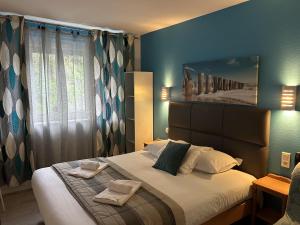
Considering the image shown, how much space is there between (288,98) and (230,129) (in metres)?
0.73

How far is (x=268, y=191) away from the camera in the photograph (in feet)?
7.03

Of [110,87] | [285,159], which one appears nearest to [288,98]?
[285,159]

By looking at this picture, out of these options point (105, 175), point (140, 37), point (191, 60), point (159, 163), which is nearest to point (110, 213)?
point (105, 175)

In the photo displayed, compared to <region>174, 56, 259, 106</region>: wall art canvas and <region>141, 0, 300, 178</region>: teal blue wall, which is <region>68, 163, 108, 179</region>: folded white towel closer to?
<region>174, 56, 259, 106</region>: wall art canvas

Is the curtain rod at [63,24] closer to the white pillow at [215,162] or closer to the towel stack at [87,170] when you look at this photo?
the towel stack at [87,170]

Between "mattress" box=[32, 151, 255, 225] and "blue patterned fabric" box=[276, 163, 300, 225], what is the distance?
45 cm

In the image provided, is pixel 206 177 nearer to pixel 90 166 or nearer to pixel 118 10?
pixel 90 166

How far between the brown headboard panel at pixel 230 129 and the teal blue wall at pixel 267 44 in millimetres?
132

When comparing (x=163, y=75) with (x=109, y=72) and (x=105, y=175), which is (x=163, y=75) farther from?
(x=105, y=175)

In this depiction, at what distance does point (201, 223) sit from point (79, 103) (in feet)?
8.92

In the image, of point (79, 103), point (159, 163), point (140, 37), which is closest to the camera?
point (159, 163)

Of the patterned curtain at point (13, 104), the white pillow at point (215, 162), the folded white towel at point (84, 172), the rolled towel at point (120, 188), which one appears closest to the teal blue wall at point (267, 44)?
the white pillow at point (215, 162)

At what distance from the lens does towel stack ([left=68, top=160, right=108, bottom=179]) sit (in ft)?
7.88

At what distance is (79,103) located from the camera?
12.5ft
